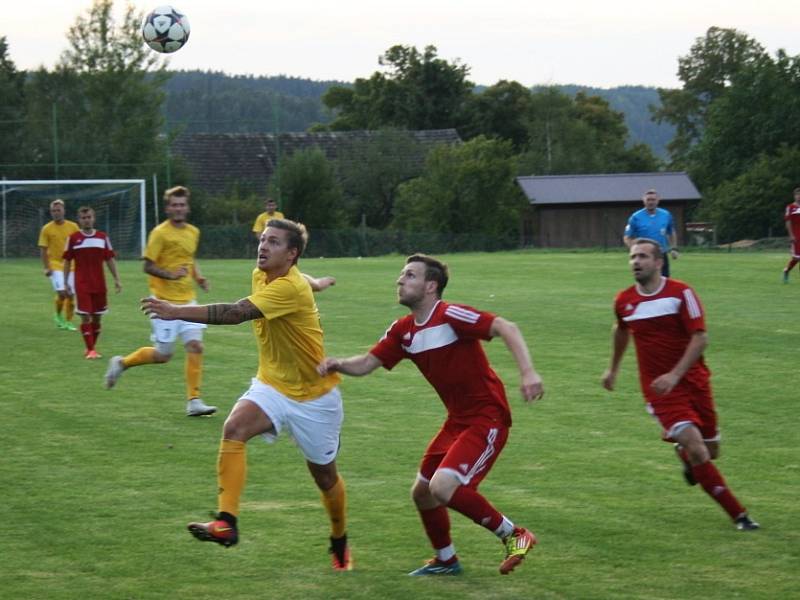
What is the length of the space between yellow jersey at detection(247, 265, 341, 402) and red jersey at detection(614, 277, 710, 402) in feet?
6.71

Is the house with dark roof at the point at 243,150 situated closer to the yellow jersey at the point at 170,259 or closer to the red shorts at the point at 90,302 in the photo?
the red shorts at the point at 90,302

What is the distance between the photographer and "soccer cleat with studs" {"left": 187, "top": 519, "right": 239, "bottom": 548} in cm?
612

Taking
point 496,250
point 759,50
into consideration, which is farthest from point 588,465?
point 759,50

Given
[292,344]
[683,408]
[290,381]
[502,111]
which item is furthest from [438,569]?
[502,111]

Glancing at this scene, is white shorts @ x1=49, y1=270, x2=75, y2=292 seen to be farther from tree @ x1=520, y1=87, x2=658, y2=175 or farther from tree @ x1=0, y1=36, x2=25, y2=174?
tree @ x1=520, y1=87, x2=658, y2=175

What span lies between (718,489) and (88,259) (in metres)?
11.2

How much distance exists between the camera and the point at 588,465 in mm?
9336

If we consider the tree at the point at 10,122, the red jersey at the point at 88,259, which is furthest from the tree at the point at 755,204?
the red jersey at the point at 88,259

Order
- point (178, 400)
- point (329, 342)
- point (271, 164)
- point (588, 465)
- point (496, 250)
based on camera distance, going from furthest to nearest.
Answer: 1. point (271, 164)
2. point (496, 250)
3. point (329, 342)
4. point (178, 400)
5. point (588, 465)

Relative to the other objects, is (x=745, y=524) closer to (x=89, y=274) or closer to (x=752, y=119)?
(x=89, y=274)

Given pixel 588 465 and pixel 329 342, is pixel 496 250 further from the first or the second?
pixel 588 465

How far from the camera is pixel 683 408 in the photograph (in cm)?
755

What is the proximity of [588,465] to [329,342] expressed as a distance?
8.86m

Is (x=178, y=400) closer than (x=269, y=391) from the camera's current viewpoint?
No
